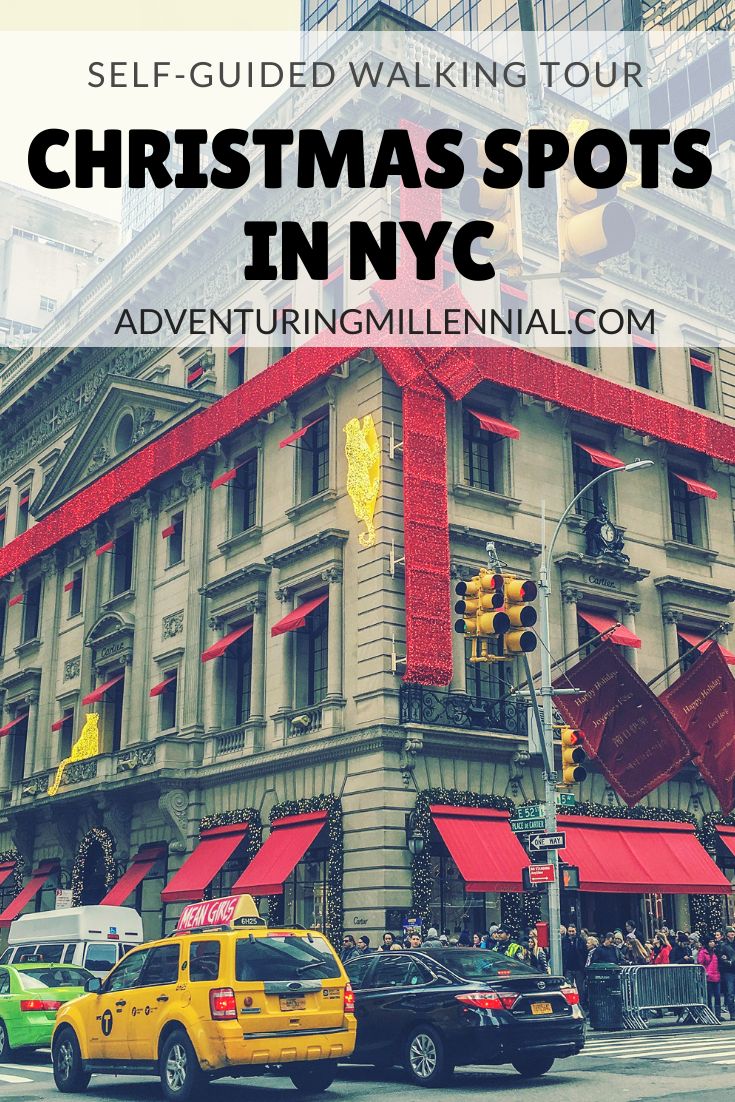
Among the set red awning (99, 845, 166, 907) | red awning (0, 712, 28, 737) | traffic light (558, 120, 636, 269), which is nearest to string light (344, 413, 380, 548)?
red awning (99, 845, 166, 907)

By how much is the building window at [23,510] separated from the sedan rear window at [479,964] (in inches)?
1471

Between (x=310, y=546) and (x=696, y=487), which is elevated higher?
(x=696, y=487)

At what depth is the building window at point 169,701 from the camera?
36.4 meters

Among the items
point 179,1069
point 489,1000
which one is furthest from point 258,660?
point 179,1069

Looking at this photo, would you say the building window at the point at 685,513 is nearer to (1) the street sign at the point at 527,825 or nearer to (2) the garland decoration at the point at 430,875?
(2) the garland decoration at the point at 430,875

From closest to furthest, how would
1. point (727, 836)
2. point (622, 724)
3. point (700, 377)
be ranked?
point (622, 724)
point (727, 836)
point (700, 377)

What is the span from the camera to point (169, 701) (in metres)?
36.7

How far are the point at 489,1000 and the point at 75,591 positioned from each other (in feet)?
101

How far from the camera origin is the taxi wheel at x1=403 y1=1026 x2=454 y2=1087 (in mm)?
15484

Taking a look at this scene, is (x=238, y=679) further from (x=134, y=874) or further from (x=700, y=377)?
(x=700, y=377)

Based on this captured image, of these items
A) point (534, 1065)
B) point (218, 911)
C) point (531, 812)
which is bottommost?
point (534, 1065)

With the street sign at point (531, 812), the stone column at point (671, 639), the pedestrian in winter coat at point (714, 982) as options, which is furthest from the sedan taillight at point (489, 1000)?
the stone column at point (671, 639)

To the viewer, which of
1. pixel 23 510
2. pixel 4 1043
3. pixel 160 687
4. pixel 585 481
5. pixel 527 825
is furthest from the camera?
pixel 23 510

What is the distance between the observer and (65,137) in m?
21.3
